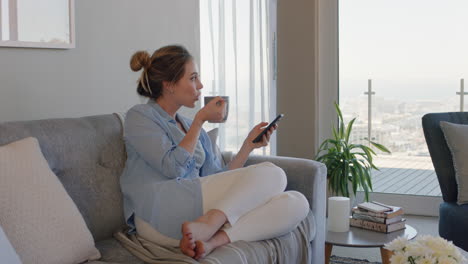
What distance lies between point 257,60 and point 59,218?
8.46 feet

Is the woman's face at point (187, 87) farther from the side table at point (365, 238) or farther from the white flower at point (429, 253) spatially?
the white flower at point (429, 253)

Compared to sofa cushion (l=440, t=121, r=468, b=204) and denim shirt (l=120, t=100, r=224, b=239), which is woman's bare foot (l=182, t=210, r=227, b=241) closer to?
denim shirt (l=120, t=100, r=224, b=239)

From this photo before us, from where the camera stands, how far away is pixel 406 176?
14.8 feet

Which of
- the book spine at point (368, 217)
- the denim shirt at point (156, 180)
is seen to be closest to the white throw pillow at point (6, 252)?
the denim shirt at point (156, 180)

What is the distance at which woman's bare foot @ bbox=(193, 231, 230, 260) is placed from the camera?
1.96 meters

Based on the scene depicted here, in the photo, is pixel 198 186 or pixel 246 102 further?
pixel 246 102

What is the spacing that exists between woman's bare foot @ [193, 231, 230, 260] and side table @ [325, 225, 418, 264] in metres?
0.65

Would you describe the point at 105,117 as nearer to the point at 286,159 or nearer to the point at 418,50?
the point at 286,159

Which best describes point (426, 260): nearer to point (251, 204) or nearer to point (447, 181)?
point (251, 204)

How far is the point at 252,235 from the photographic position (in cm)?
217

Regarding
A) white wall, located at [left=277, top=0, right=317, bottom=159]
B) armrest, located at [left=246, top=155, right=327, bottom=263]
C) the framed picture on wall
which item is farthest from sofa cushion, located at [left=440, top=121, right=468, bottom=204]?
the framed picture on wall

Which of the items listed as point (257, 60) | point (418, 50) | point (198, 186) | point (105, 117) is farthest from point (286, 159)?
point (418, 50)

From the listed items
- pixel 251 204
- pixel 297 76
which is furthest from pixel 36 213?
→ pixel 297 76

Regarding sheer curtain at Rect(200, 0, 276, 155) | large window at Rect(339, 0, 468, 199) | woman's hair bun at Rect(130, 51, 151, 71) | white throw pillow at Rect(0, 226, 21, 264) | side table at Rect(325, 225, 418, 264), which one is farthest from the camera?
large window at Rect(339, 0, 468, 199)
